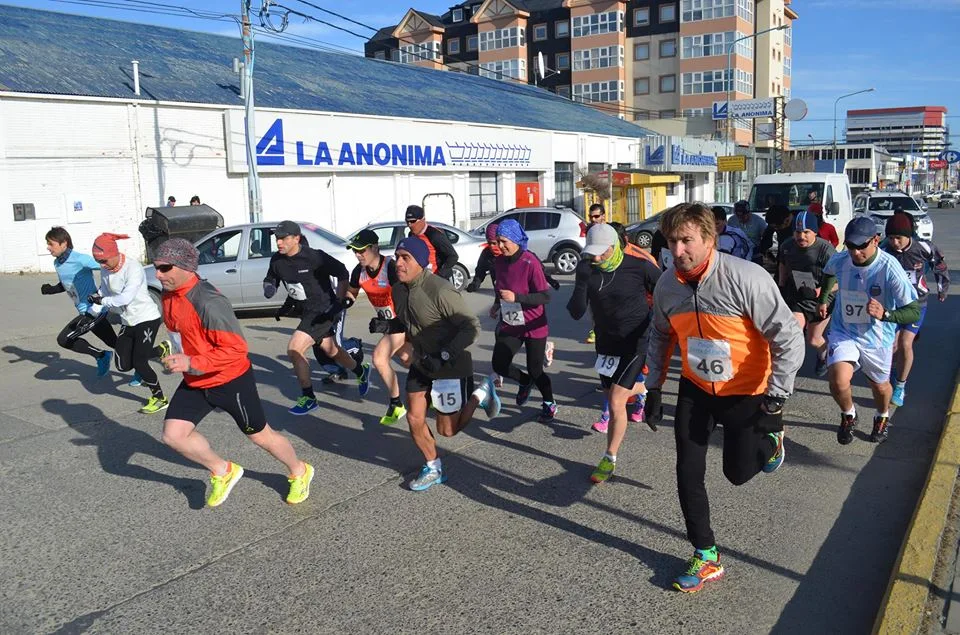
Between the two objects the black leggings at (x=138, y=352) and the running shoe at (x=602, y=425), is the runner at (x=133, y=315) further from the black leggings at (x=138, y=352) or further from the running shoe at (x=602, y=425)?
the running shoe at (x=602, y=425)

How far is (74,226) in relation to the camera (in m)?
20.5

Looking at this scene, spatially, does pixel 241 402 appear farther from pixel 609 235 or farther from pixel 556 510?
pixel 609 235

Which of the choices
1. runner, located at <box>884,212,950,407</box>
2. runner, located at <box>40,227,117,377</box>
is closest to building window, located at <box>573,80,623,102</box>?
runner, located at <box>884,212,950,407</box>

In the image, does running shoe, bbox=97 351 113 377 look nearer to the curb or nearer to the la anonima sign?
the curb

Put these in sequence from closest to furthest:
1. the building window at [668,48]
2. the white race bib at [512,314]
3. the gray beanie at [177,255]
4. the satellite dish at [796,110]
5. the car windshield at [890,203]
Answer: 1. the gray beanie at [177,255]
2. the white race bib at [512,314]
3. the car windshield at [890,203]
4. the satellite dish at [796,110]
5. the building window at [668,48]

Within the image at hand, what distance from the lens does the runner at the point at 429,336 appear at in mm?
5180

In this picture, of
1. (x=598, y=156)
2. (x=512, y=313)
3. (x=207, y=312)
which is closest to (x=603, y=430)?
(x=512, y=313)

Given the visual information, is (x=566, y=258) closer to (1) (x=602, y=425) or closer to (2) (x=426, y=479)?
(1) (x=602, y=425)

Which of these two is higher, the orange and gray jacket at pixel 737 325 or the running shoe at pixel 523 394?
the orange and gray jacket at pixel 737 325

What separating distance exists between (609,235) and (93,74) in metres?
20.3

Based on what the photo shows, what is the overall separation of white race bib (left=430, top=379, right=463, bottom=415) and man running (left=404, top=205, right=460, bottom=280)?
9.48 ft

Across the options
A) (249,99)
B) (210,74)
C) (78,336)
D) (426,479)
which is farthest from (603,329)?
(210,74)

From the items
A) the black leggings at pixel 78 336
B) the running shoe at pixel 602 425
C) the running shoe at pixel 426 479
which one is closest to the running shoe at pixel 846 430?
the running shoe at pixel 602 425

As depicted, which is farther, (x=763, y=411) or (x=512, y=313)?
(x=512, y=313)
